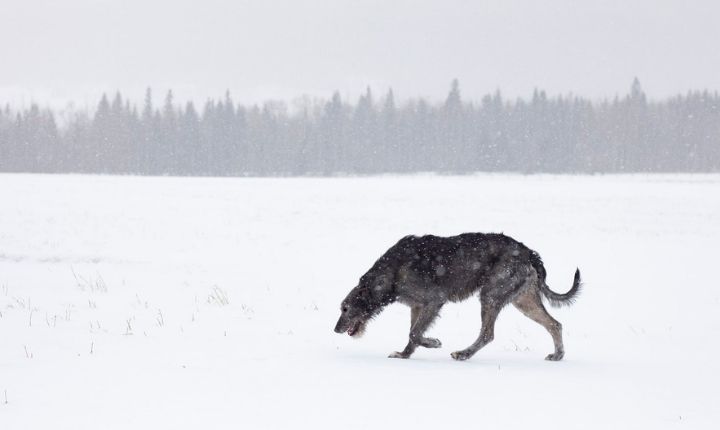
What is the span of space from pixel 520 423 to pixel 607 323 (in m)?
7.18

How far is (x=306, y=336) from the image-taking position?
9.27m

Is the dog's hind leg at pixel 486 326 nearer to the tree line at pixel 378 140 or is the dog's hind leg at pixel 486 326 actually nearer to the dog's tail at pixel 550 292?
the dog's tail at pixel 550 292

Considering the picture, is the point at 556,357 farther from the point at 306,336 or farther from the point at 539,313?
the point at 306,336

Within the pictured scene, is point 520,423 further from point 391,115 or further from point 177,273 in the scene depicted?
point 391,115

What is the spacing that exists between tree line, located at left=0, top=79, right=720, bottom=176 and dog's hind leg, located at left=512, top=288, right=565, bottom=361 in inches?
4197

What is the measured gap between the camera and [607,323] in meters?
11.5

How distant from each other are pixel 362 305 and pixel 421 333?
81 cm

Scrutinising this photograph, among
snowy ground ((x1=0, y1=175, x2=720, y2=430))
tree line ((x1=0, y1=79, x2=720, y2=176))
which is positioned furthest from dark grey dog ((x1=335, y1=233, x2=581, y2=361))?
tree line ((x1=0, y1=79, x2=720, y2=176))

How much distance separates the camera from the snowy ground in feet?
17.2

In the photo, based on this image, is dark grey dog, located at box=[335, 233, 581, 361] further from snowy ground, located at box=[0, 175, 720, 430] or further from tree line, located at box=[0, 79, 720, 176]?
tree line, located at box=[0, 79, 720, 176]

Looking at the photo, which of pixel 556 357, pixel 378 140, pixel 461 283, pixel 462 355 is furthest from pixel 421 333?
pixel 378 140

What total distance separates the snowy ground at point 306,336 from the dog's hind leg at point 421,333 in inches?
8.8

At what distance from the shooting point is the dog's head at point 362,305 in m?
8.12

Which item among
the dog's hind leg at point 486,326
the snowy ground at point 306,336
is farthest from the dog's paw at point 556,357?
the dog's hind leg at point 486,326
